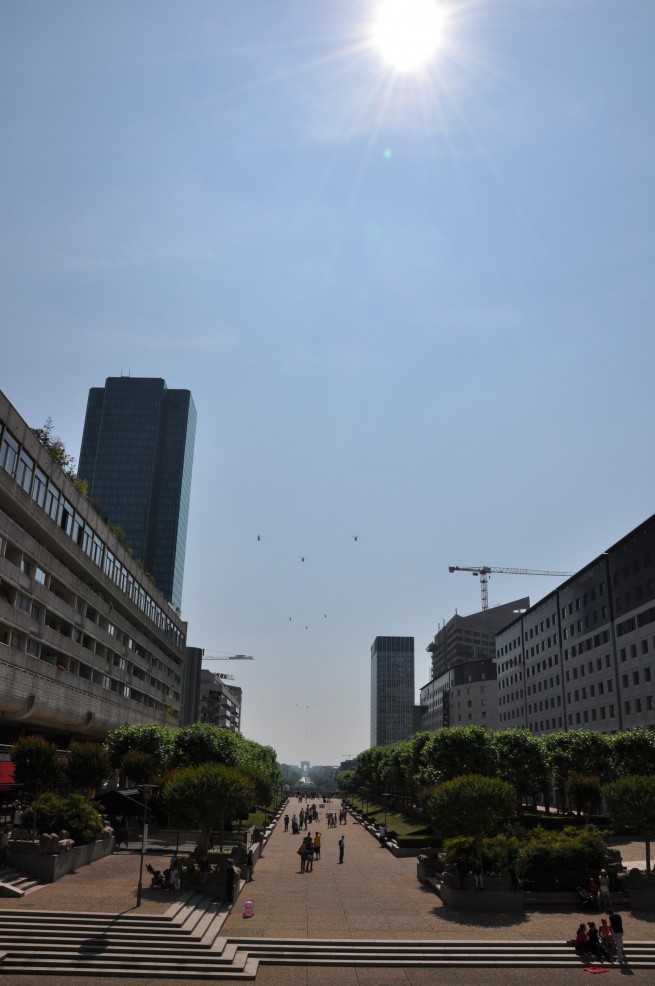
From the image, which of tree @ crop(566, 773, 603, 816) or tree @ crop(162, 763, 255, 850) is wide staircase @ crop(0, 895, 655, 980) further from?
tree @ crop(566, 773, 603, 816)

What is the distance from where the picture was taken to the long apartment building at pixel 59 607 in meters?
48.9

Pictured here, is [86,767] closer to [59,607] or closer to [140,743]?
[140,743]

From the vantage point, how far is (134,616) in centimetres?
8975

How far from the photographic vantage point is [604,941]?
26.4 metres

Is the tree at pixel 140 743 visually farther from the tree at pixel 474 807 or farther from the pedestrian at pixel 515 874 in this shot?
the pedestrian at pixel 515 874

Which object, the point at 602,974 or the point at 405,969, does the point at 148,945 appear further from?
the point at 602,974

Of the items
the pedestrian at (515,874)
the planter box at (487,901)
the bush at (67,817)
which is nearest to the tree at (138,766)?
the bush at (67,817)

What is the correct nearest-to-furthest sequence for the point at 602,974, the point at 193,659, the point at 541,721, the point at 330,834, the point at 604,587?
1. the point at 602,974
2. the point at 330,834
3. the point at 604,587
4. the point at 541,721
5. the point at 193,659

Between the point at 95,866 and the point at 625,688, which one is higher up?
the point at 625,688

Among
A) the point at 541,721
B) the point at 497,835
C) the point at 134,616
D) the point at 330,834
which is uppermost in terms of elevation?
the point at 134,616

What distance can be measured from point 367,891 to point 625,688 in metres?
55.1

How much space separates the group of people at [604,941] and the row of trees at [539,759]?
93.7 feet

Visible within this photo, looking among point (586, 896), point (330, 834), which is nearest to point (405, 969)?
point (586, 896)

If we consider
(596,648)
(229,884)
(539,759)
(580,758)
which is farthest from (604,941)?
(596,648)
